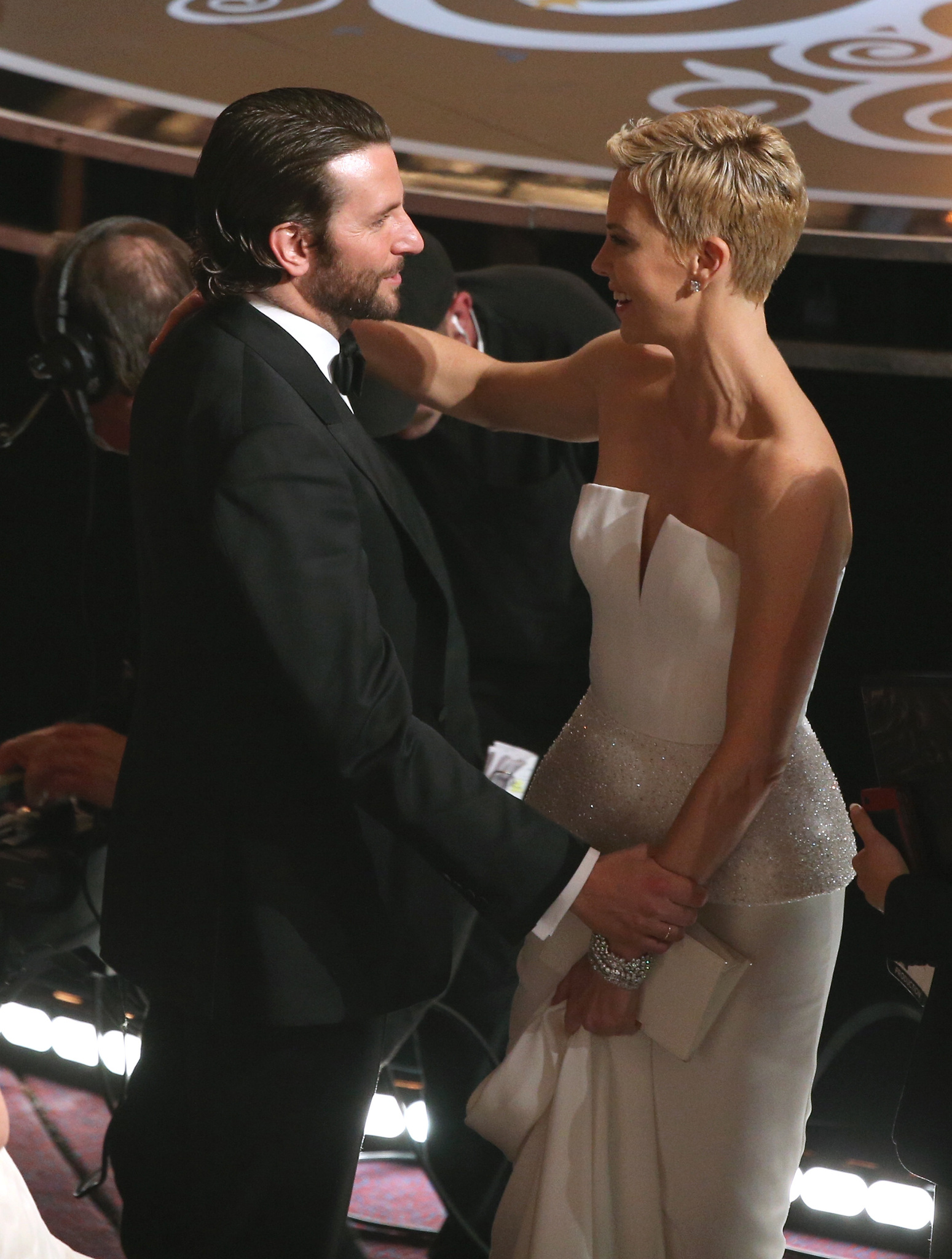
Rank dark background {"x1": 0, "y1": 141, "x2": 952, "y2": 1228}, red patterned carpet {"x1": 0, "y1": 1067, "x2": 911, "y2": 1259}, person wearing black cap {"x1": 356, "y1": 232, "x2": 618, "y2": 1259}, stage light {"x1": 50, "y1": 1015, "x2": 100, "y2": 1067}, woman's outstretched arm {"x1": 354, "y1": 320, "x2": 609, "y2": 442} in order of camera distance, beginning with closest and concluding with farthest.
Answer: woman's outstretched arm {"x1": 354, "y1": 320, "x2": 609, "y2": 442} → red patterned carpet {"x1": 0, "y1": 1067, "x2": 911, "y2": 1259} → dark background {"x1": 0, "y1": 141, "x2": 952, "y2": 1228} → person wearing black cap {"x1": 356, "y1": 232, "x2": 618, "y2": 1259} → stage light {"x1": 50, "y1": 1015, "x2": 100, "y2": 1067}

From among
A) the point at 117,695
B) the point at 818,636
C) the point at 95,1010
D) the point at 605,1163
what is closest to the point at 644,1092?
the point at 605,1163

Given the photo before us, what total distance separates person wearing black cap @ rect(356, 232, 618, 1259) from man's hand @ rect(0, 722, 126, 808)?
2.82 feet

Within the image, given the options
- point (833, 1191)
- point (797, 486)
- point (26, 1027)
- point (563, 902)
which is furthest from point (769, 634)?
point (26, 1027)

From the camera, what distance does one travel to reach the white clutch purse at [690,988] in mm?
1721

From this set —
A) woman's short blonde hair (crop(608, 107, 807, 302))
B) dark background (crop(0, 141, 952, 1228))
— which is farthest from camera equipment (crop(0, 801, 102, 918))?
woman's short blonde hair (crop(608, 107, 807, 302))

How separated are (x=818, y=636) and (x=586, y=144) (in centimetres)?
172

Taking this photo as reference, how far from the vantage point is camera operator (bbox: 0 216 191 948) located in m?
2.24

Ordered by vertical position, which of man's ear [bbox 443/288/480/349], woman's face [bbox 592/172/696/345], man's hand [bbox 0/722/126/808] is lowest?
man's hand [bbox 0/722/126/808]

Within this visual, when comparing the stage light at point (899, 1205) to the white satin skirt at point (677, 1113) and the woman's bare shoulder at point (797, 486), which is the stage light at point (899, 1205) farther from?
the woman's bare shoulder at point (797, 486)

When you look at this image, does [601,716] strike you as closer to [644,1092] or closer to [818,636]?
[818,636]

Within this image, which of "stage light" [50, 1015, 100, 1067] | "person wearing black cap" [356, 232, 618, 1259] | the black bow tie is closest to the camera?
the black bow tie

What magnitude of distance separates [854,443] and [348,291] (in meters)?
1.37

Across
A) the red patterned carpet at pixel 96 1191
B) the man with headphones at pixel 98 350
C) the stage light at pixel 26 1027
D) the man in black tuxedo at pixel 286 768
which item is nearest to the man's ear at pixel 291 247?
the man in black tuxedo at pixel 286 768

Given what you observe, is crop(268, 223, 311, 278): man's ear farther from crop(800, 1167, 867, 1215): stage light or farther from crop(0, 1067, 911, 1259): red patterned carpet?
crop(800, 1167, 867, 1215): stage light
